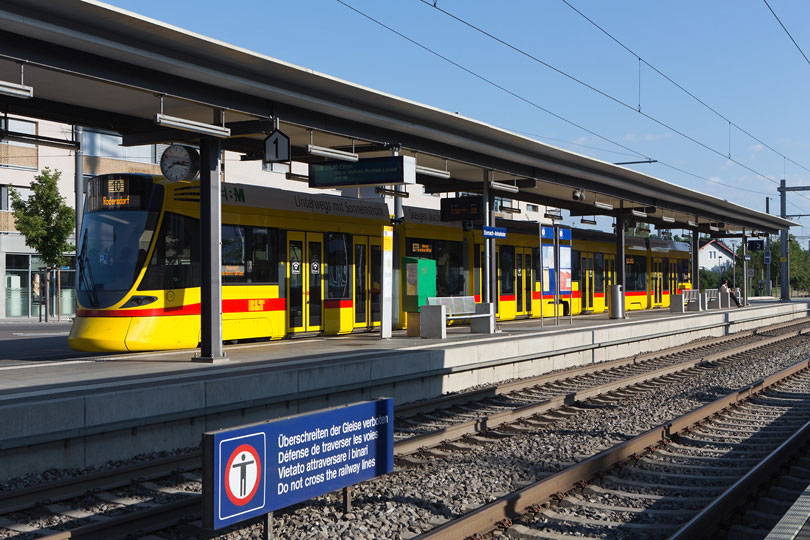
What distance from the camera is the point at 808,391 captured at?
47.8 ft

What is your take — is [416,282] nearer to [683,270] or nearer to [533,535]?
[533,535]

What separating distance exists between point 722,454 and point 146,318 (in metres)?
8.54

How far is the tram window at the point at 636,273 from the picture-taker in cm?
3253

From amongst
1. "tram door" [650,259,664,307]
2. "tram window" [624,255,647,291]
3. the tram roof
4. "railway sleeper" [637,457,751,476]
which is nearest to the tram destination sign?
the tram roof

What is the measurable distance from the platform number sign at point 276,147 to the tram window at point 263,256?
2938mm

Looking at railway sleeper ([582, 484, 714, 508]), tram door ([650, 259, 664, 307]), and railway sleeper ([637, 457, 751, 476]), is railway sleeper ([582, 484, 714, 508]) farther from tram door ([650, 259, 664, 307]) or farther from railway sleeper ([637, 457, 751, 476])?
Result: tram door ([650, 259, 664, 307])

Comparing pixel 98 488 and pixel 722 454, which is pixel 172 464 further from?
pixel 722 454

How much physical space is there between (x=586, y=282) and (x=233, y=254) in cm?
1777

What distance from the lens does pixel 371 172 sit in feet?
47.7

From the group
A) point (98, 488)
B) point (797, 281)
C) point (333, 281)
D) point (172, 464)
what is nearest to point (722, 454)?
point (172, 464)

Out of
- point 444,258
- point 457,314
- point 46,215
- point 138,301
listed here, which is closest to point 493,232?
point 457,314

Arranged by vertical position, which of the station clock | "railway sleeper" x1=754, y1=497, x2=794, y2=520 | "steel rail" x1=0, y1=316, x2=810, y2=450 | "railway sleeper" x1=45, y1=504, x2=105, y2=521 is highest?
the station clock

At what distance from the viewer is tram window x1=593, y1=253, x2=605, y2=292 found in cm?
3005

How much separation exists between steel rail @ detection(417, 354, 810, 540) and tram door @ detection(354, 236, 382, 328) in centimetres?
840
